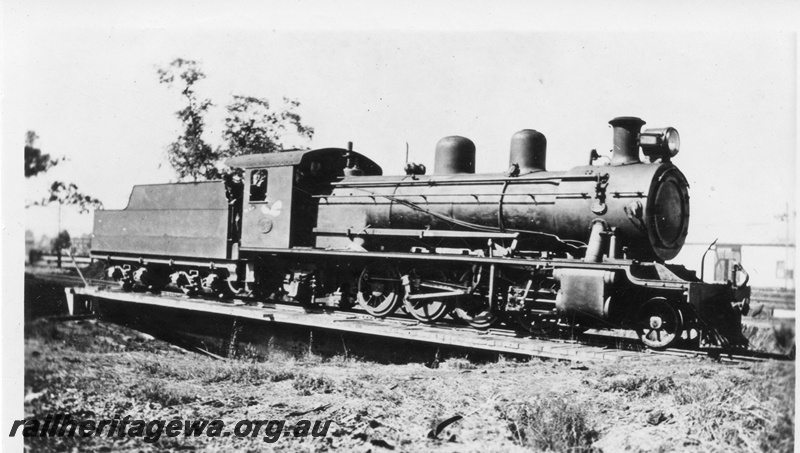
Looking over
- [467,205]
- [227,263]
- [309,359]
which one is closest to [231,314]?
[227,263]

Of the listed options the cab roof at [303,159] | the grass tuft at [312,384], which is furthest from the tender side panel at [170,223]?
the grass tuft at [312,384]

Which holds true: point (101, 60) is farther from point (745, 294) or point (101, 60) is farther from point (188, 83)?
point (745, 294)

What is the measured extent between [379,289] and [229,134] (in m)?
11.7

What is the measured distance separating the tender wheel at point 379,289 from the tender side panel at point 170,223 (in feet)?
11.1

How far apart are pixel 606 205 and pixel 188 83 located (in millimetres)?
10048

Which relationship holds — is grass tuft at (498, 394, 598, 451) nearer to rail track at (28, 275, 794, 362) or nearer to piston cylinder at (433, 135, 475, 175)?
rail track at (28, 275, 794, 362)

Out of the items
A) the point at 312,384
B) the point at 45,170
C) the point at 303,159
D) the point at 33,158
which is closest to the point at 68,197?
the point at 45,170

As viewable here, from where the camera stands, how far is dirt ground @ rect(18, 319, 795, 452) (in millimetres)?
5598

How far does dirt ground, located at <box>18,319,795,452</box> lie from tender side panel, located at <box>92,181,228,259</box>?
473cm

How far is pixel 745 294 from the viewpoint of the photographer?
8688mm

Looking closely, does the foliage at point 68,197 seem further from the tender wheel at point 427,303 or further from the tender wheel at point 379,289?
the tender wheel at point 427,303

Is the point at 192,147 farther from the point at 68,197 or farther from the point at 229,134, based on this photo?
the point at 68,197

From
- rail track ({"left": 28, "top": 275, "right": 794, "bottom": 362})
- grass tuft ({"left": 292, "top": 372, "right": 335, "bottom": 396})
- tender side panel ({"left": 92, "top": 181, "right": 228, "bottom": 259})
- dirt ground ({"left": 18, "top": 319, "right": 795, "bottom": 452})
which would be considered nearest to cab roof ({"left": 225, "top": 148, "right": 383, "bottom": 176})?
tender side panel ({"left": 92, "top": 181, "right": 228, "bottom": 259})

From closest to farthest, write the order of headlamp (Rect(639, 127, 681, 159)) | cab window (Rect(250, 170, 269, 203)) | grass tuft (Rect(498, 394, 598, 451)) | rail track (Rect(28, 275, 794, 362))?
grass tuft (Rect(498, 394, 598, 451))
rail track (Rect(28, 275, 794, 362))
headlamp (Rect(639, 127, 681, 159))
cab window (Rect(250, 170, 269, 203))
